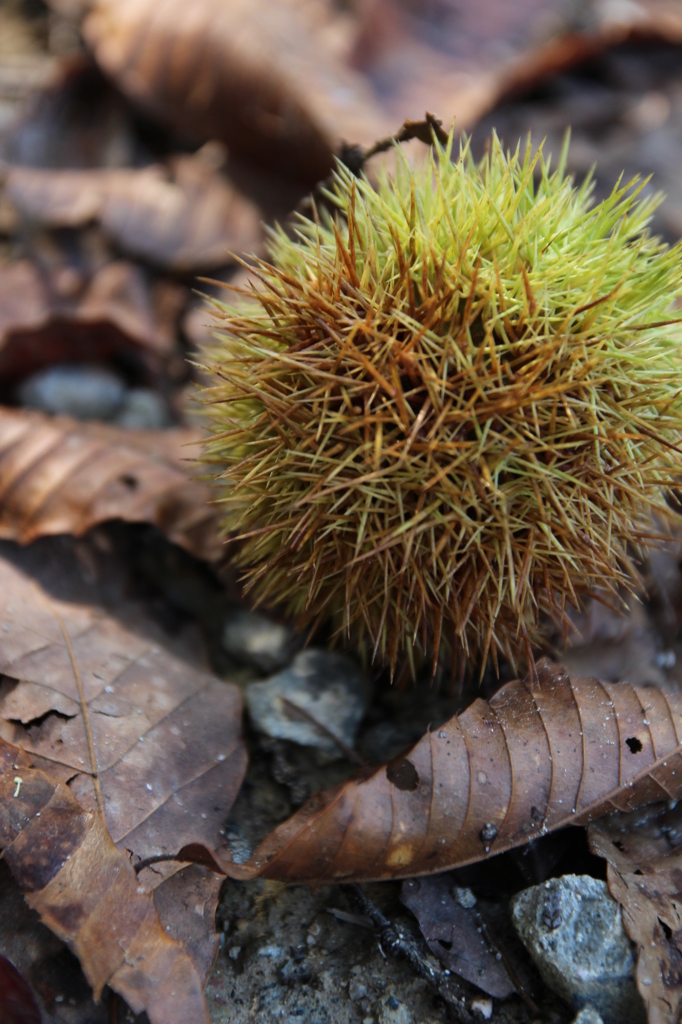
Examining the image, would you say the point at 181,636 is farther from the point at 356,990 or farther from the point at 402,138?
the point at 402,138

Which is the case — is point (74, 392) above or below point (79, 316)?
below

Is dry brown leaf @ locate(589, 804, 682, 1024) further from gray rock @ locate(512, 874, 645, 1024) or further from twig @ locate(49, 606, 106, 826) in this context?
twig @ locate(49, 606, 106, 826)

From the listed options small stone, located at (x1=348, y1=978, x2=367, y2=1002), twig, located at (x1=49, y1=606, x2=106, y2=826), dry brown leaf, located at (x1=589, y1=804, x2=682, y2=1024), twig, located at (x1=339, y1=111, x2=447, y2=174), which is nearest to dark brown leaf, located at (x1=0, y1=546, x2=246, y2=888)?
twig, located at (x1=49, y1=606, x2=106, y2=826)

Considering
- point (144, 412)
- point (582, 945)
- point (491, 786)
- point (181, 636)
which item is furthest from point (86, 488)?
point (582, 945)

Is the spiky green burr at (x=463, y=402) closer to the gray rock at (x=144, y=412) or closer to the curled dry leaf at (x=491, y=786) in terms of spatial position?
the curled dry leaf at (x=491, y=786)

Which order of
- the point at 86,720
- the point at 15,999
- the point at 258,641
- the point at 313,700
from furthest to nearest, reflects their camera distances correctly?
the point at 258,641 → the point at 313,700 → the point at 86,720 → the point at 15,999

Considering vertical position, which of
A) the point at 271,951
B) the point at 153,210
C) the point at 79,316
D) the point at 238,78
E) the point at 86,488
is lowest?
the point at 271,951
